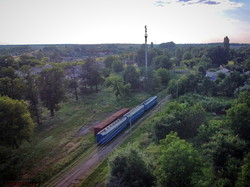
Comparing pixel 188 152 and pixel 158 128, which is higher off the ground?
pixel 188 152

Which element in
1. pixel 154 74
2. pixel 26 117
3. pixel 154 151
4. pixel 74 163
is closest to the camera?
pixel 154 151

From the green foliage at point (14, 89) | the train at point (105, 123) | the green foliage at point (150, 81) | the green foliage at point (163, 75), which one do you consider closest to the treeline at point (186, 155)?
the train at point (105, 123)

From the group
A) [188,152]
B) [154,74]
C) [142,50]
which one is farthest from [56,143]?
[142,50]

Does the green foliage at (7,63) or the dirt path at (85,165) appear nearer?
the dirt path at (85,165)

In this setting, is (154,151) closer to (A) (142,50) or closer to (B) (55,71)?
(B) (55,71)

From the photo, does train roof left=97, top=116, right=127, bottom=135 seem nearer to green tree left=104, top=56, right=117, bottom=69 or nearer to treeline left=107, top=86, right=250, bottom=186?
treeline left=107, top=86, right=250, bottom=186

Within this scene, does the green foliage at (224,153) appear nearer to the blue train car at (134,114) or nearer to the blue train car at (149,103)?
the blue train car at (134,114)

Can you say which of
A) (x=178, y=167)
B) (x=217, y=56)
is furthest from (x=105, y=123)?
(x=217, y=56)
